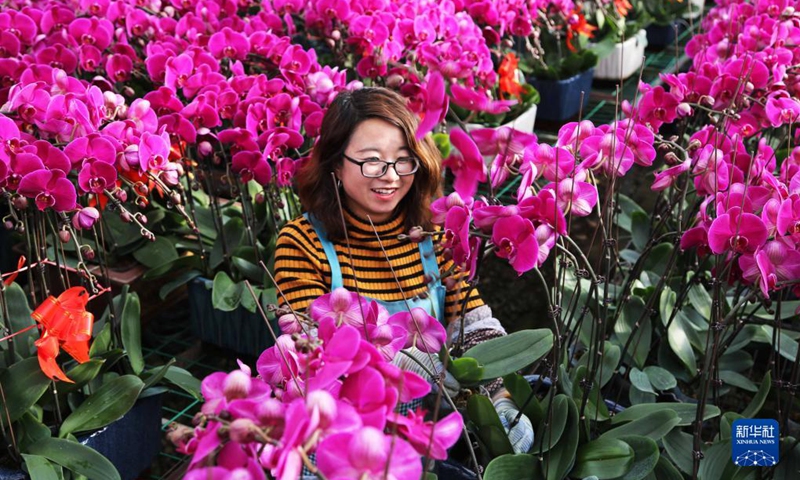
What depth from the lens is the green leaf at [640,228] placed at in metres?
2.00

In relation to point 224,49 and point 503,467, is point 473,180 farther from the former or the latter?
point 224,49

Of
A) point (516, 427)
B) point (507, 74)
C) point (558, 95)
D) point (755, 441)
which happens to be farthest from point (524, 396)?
point (558, 95)

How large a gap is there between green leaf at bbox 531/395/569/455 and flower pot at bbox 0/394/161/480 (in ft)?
2.06

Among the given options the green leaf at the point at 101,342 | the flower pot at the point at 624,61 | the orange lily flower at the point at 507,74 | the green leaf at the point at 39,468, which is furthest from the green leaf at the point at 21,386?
the flower pot at the point at 624,61

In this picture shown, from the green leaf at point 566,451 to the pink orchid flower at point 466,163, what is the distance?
370 mm

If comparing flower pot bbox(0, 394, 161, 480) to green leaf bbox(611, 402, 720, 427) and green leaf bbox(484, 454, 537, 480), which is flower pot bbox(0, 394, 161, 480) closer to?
green leaf bbox(484, 454, 537, 480)

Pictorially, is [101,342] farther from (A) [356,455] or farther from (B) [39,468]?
(A) [356,455]

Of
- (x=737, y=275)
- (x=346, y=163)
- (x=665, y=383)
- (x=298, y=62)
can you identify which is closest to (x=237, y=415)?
(x=737, y=275)

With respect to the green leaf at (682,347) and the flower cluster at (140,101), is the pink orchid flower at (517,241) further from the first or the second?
the green leaf at (682,347)

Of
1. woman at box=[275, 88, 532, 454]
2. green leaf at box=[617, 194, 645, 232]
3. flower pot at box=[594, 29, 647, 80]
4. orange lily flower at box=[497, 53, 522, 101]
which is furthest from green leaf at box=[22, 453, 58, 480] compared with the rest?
flower pot at box=[594, 29, 647, 80]

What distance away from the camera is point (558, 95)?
2953 millimetres

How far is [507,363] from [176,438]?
0.62 metres

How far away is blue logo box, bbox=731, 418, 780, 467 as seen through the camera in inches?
42.5

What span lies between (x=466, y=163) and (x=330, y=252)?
57 cm
